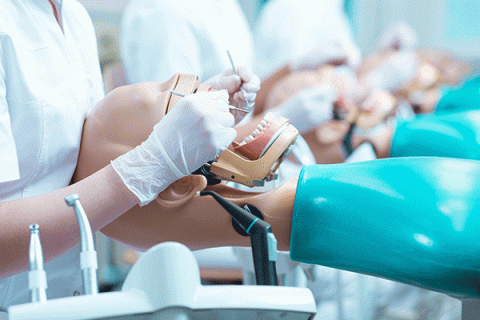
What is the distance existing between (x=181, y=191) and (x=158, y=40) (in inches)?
28.9

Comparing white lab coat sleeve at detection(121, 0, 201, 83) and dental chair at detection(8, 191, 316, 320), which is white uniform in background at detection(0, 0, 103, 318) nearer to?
dental chair at detection(8, 191, 316, 320)

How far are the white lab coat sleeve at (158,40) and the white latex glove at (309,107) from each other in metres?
0.31

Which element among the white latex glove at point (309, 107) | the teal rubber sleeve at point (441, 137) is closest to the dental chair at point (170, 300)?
the teal rubber sleeve at point (441, 137)

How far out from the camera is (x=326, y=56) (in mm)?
1474

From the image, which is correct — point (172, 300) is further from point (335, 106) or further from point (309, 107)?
point (335, 106)

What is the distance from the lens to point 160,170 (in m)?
0.64

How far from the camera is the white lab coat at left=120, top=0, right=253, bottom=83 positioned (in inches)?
52.0

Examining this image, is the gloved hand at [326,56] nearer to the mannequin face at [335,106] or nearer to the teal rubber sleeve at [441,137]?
the mannequin face at [335,106]

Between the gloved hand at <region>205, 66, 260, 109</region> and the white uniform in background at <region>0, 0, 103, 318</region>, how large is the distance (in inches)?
9.2

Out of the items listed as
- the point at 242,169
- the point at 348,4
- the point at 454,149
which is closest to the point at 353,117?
the point at 454,149

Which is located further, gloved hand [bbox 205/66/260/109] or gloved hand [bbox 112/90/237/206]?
gloved hand [bbox 205/66/260/109]

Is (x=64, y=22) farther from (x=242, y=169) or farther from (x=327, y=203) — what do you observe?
(x=327, y=203)

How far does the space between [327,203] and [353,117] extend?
0.79 meters

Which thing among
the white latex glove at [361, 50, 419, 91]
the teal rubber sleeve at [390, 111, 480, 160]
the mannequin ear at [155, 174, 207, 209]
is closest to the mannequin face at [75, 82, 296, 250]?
the mannequin ear at [155, 174, 207, 209]
